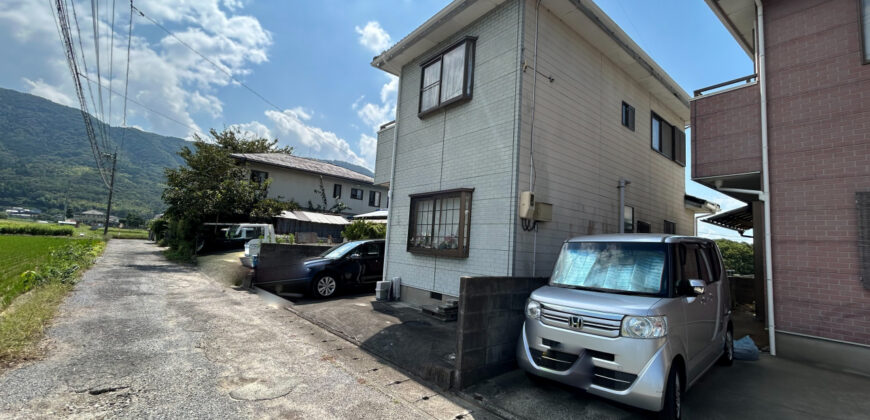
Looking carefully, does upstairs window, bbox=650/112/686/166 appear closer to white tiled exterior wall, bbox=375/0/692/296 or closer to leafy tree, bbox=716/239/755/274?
white tiled exterior wall, bbox=375/0/692/296

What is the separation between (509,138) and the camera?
6.58 meters

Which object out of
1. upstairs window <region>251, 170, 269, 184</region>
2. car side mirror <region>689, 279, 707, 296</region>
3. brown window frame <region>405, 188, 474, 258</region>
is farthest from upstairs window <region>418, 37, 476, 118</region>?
upstairs window <region>251, 170, 269, 184</region>

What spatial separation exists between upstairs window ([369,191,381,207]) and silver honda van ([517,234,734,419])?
26.9 m

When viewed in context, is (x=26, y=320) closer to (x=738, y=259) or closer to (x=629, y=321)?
(x=629, y=321)

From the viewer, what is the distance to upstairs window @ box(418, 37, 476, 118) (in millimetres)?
7629

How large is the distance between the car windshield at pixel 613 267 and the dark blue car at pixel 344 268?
6.51m

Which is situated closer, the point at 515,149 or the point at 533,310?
the point at 533,310

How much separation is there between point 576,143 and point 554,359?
17.5 ft

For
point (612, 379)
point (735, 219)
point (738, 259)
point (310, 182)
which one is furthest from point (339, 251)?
point (738, 259)

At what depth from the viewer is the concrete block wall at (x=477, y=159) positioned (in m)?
6.61

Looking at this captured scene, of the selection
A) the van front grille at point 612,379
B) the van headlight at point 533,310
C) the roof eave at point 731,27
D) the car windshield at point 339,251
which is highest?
the roof eave at point 731,27

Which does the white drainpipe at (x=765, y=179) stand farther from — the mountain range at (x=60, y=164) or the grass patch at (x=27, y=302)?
the mountain range at (x=60, y=164)

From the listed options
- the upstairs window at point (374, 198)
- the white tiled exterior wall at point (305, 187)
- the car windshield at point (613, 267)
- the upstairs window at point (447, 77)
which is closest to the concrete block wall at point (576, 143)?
the upstairs window at point (447, 77)

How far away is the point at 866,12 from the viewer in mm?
5219
